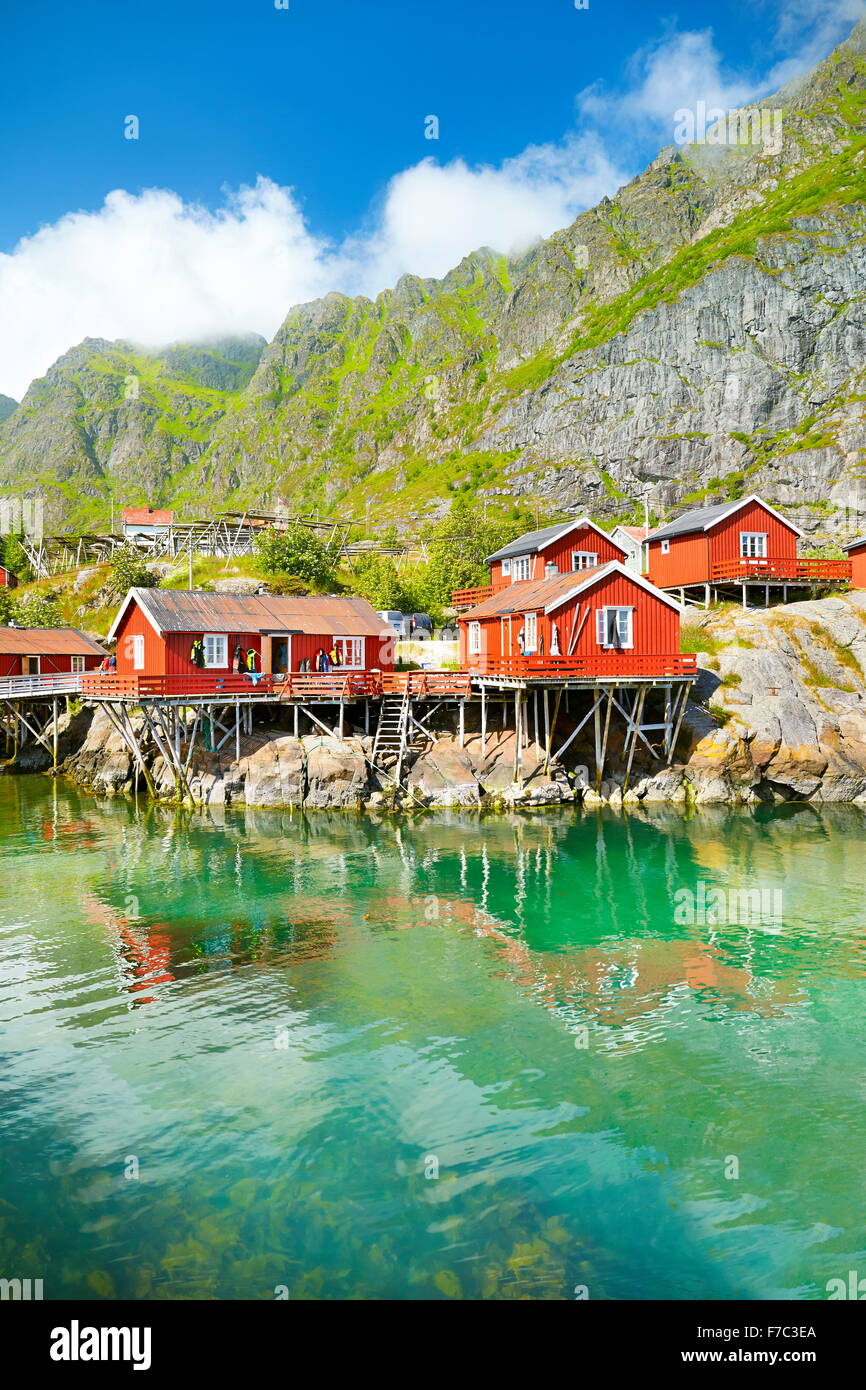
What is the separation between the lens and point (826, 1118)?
12.7 meters

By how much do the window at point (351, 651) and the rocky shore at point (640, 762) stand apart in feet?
18.8

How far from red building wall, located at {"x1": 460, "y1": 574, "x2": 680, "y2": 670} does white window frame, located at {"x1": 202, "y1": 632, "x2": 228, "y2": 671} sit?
1412cm

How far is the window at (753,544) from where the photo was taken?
1998 inches

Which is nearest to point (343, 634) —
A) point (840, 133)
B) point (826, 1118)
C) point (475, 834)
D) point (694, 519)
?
point (475, 834)

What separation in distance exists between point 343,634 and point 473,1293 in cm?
3484

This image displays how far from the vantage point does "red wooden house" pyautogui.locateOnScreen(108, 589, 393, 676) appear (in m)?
38.2

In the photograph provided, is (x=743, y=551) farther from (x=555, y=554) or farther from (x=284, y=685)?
(x=284, y=685)

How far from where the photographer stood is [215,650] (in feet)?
128

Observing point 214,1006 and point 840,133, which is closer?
point 214,1006

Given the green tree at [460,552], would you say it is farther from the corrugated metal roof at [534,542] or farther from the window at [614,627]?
the window at [614,627]

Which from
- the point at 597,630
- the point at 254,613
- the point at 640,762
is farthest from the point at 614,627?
the point at 254,613

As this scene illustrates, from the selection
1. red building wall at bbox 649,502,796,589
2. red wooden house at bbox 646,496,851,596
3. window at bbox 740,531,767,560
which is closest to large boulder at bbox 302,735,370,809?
red wooden house at bbox 646,496,851,596
